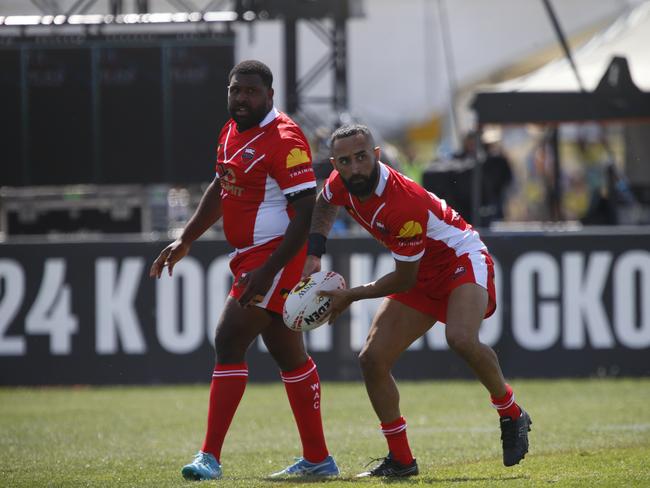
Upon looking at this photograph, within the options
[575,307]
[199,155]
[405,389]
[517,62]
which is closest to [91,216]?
[199,155]

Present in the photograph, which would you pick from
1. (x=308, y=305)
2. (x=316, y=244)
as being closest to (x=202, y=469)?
(x=308, y=305)

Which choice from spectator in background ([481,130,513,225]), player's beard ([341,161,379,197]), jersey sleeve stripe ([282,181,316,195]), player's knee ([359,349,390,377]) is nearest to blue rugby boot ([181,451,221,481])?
player's knee ([359,349,390,377])

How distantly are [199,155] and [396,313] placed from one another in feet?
27.7

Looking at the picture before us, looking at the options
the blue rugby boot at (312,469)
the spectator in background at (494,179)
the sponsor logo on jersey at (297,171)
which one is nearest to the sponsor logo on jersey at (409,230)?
the sponsor logo on jersey at (297,171)

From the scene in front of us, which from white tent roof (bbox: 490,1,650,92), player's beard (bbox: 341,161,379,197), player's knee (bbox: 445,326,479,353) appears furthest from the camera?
white tent roof (bbox: 490,1,650,92)

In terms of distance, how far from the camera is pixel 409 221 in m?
6.88

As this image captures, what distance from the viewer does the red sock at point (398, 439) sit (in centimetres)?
724

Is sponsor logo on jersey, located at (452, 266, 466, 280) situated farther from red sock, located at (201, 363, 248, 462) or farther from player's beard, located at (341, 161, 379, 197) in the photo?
red sock, located at (201, 363, 248, 462)

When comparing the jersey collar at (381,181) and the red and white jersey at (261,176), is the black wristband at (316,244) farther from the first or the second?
the jersey collar at (381,181)

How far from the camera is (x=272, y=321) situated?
7.29 m

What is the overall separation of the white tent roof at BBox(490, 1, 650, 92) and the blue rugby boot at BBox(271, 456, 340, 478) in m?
9.12

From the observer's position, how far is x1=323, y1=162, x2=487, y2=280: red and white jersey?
6891 mm

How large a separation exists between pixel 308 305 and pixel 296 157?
869 mm

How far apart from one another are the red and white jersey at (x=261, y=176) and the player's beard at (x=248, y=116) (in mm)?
34
